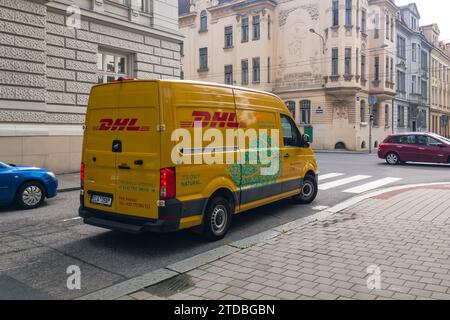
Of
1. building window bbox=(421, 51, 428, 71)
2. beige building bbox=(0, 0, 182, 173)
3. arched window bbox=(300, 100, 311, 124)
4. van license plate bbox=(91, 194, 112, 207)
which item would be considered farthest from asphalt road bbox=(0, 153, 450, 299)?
building window bbox=(421, 51, 428, 71)

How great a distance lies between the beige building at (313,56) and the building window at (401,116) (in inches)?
135

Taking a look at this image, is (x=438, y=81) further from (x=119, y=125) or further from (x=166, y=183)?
(x=166, y=183)

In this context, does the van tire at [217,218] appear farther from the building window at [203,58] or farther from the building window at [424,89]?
the building window at [424,89]

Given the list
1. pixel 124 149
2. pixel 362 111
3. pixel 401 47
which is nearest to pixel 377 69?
pixel 362 111

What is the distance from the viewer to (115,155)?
6211 millimetres

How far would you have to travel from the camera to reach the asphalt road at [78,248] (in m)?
4.84

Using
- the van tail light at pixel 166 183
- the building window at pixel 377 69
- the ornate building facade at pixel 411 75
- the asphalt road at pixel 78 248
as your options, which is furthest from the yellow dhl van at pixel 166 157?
the ornate building facade at pixel 411 75

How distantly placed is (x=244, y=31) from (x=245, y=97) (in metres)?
35.5

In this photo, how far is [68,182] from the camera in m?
13.0

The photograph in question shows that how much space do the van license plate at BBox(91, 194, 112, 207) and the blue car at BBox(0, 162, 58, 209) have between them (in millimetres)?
3427

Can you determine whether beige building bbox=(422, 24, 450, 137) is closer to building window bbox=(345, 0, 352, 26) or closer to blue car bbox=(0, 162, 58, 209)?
building window bbox=(345, 0, 352, 26)

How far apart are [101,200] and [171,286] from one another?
7.48 feet

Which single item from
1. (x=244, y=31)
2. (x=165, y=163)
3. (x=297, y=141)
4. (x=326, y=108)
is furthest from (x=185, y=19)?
(x=165, y=163)

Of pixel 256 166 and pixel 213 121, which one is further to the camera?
pixel 256 166
